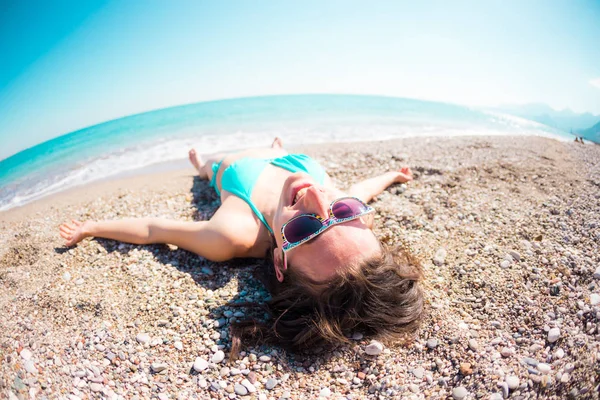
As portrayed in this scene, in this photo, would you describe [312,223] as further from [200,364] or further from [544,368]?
[544,368]

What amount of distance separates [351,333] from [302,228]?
111 cm

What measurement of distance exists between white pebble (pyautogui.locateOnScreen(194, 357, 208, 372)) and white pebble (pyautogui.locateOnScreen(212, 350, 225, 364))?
77 mm

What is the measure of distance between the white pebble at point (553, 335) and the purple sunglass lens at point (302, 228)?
2121 mm

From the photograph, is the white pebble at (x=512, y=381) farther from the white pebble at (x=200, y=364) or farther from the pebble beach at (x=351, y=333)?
the white pebble at (x=200, y=364)

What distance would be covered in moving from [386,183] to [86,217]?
5.50 metres

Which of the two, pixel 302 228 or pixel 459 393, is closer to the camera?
pixel 459 393

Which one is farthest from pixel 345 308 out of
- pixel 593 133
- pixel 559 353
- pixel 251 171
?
pixel 593 133

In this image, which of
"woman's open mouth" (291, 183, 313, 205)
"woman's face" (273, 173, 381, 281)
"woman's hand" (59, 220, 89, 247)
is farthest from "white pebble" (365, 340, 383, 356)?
"woman's hand" (59, 220, 89, 247)

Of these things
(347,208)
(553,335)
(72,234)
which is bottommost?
(553,335)

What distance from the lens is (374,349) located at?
99.0 inches

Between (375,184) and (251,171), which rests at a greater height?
(251,171)

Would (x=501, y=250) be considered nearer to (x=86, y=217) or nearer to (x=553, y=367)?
(x=553, y=367)

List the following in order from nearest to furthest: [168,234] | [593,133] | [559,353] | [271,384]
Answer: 1. [559,353]
2. [271,384]
3. [168,234]
4. [593,133]

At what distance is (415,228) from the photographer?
4000mm
